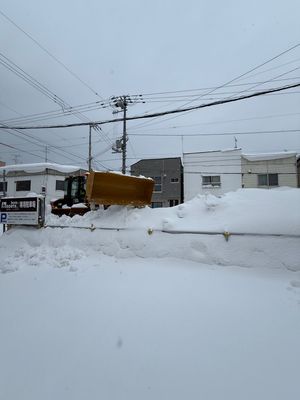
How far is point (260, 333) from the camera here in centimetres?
304

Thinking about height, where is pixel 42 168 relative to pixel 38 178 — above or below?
above

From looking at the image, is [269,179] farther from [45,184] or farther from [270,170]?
[45,184]

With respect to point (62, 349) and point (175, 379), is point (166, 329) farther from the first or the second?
point (62, 349)

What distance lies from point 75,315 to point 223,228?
3.27 metres

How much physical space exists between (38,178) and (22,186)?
271 cm

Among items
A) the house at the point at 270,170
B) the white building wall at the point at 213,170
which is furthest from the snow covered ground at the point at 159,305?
the house at the point at 270,170

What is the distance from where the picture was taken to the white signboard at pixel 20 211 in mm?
7609

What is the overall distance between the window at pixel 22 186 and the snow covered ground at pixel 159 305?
1007 inches

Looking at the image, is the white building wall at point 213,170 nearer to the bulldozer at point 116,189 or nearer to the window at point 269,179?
the window at point 269,179

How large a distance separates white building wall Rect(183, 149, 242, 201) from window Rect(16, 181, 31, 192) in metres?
18.0

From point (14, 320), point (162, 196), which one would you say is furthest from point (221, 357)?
point (162, 196)

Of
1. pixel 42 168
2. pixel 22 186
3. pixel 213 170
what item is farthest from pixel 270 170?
pixel 22 186

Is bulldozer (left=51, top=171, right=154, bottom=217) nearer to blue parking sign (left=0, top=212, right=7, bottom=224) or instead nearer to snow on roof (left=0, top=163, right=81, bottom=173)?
blue parking sign (left=0, top=212, right=7, bottom=224)

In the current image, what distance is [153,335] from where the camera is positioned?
3080 millimetres
